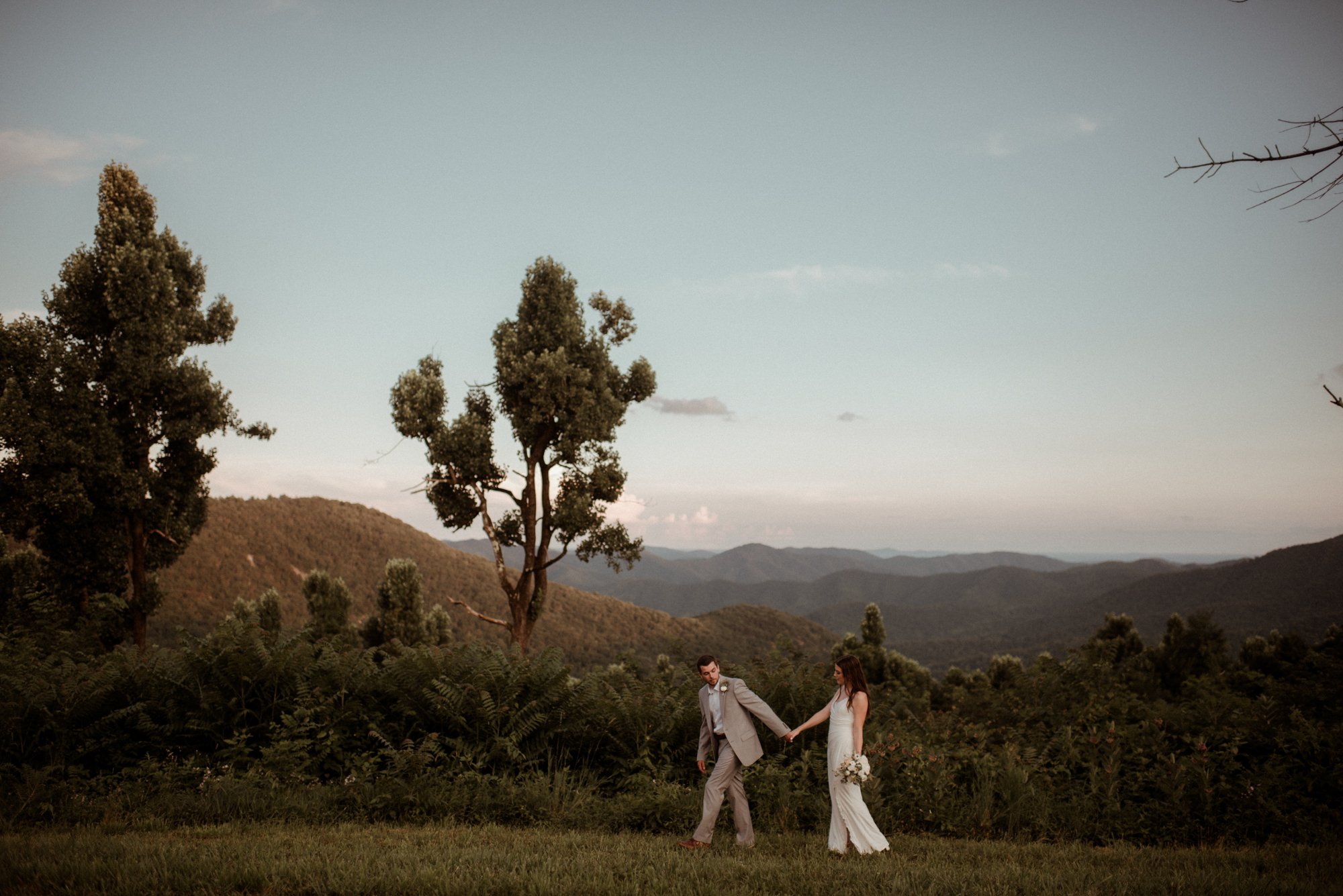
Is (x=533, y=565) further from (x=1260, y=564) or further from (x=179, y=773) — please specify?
(x=1260, y=564)

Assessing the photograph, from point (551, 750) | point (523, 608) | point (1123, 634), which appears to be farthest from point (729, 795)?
point (1123, 634)

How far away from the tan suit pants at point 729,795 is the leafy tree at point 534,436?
37.9 feet

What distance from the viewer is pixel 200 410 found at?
2030cm

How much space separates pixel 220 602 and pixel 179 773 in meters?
48.3

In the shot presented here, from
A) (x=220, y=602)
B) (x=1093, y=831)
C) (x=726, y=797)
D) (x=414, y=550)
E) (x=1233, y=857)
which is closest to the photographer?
Answer: (x=1233, y=857)

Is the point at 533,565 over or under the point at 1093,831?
over

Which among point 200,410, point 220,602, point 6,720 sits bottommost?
point 220,602

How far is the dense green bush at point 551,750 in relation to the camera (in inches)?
347

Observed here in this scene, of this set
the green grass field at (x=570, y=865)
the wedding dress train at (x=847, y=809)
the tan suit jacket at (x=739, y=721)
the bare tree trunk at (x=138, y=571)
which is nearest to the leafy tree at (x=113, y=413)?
the bare tree trunk at (x=138, y=571)

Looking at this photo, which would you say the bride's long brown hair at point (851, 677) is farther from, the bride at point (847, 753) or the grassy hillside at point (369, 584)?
the grassy hillside at point (369, 584)

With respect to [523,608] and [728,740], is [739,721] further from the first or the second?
[523,608]

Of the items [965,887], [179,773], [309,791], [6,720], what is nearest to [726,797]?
[965,887]

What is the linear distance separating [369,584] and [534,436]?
46.7m

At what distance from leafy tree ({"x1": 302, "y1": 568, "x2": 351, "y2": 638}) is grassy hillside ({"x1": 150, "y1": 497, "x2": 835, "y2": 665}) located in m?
16.3
